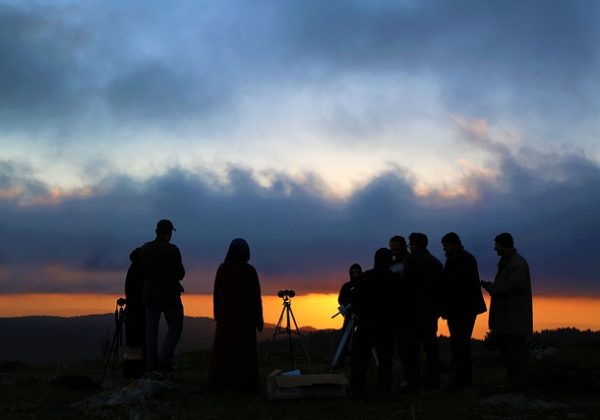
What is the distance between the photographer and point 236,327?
11.2 m

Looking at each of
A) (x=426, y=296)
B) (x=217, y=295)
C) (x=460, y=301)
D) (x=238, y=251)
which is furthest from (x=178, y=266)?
(x=460, y=301)

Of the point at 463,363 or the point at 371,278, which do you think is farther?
the point at 463,363

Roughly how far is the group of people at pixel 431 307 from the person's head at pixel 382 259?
0.02 m

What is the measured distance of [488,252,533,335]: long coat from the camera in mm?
10344

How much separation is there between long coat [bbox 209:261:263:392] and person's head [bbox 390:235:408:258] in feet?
7.97

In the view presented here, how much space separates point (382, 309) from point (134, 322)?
15.8ft

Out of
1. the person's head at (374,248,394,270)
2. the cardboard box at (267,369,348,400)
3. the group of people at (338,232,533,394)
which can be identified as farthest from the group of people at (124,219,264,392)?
the person's head at (374,248,394,270)

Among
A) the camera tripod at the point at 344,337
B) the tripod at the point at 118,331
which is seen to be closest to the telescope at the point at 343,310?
the camera tripod at the point at 344,337

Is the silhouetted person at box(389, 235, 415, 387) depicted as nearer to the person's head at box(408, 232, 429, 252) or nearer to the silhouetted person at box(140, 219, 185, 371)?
the person's head at box(408, 232, 429, 252)

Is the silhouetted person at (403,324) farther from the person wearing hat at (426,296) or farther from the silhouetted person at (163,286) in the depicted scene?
the silhouetted person at (163,286)

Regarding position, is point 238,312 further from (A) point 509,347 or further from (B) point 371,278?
(A) point 509,347

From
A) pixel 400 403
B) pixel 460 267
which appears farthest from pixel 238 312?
pixel 460 267

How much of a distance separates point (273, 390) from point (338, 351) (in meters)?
3.26

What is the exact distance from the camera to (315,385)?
34.3 ft
